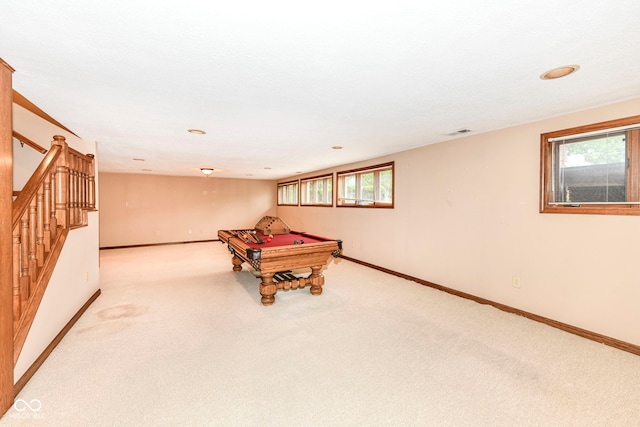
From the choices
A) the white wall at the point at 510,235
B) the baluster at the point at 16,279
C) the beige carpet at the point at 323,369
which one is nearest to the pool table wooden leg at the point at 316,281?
the beige carpet at the point at 323,369

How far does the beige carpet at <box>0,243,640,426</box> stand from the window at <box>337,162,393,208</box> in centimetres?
224

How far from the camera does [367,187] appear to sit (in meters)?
5.50

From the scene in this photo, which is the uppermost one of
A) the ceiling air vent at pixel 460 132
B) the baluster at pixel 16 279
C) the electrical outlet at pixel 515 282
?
the ceiling air vent at pixel 460 132

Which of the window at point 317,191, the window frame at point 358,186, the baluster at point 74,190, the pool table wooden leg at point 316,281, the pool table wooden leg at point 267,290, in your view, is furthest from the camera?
the window at point 317,191

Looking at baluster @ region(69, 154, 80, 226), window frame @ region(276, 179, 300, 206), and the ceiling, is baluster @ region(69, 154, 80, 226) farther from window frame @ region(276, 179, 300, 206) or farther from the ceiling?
window frame @ region(276, 179, 300, 206)

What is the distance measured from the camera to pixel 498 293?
10.5 feet

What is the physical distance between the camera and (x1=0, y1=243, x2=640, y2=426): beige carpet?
62.3 inches

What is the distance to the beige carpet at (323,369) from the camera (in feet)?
5.19

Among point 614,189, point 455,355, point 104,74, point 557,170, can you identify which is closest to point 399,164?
point 557,170

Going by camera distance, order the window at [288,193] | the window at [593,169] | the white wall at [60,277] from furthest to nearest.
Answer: the window at [288,193] < the window at [593,169] < the white wall at [60,277]

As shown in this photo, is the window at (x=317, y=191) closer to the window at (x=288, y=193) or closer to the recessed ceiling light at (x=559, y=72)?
the window at (x=288, y=193)

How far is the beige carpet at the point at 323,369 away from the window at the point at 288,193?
5.47 m

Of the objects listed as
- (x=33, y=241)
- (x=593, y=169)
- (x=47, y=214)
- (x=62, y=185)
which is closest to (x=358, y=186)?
(x=593, y=169)

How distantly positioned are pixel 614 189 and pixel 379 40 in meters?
2.61
